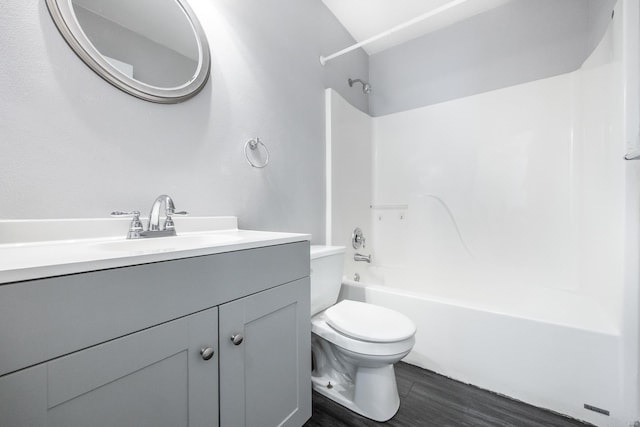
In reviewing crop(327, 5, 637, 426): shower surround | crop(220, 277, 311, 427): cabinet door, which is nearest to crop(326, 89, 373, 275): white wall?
crop(327, 5, 637, 426): shower surround

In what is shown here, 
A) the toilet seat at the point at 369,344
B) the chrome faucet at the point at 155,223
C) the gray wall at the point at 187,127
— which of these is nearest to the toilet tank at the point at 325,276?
the toilet seat at the point at 369,344

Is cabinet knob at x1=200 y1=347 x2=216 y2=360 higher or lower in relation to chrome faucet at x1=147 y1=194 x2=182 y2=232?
lower

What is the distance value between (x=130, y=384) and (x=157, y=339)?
0.09m

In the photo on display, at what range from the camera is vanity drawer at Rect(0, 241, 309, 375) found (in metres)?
0.41

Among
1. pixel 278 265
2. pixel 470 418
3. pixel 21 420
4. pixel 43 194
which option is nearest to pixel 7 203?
pixel 43 194

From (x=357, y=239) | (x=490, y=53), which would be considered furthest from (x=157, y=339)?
(x=490, y=53)

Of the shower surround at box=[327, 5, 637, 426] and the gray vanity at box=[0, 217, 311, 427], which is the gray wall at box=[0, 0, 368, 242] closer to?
the gray vanity at box=[0, 217, 311, 427]

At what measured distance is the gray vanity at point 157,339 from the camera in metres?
0.42

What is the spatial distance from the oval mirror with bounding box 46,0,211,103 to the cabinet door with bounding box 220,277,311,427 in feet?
2.97

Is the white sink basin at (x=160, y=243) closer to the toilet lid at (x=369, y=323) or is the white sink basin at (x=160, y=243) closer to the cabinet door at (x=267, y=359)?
the cabinet door at (x=267, y=359)

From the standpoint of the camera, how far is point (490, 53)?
81.4 inches

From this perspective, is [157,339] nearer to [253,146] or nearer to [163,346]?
[163,346]

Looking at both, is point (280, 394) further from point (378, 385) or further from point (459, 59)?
point (459, 59)

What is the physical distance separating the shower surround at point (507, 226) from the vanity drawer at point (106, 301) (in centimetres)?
120
